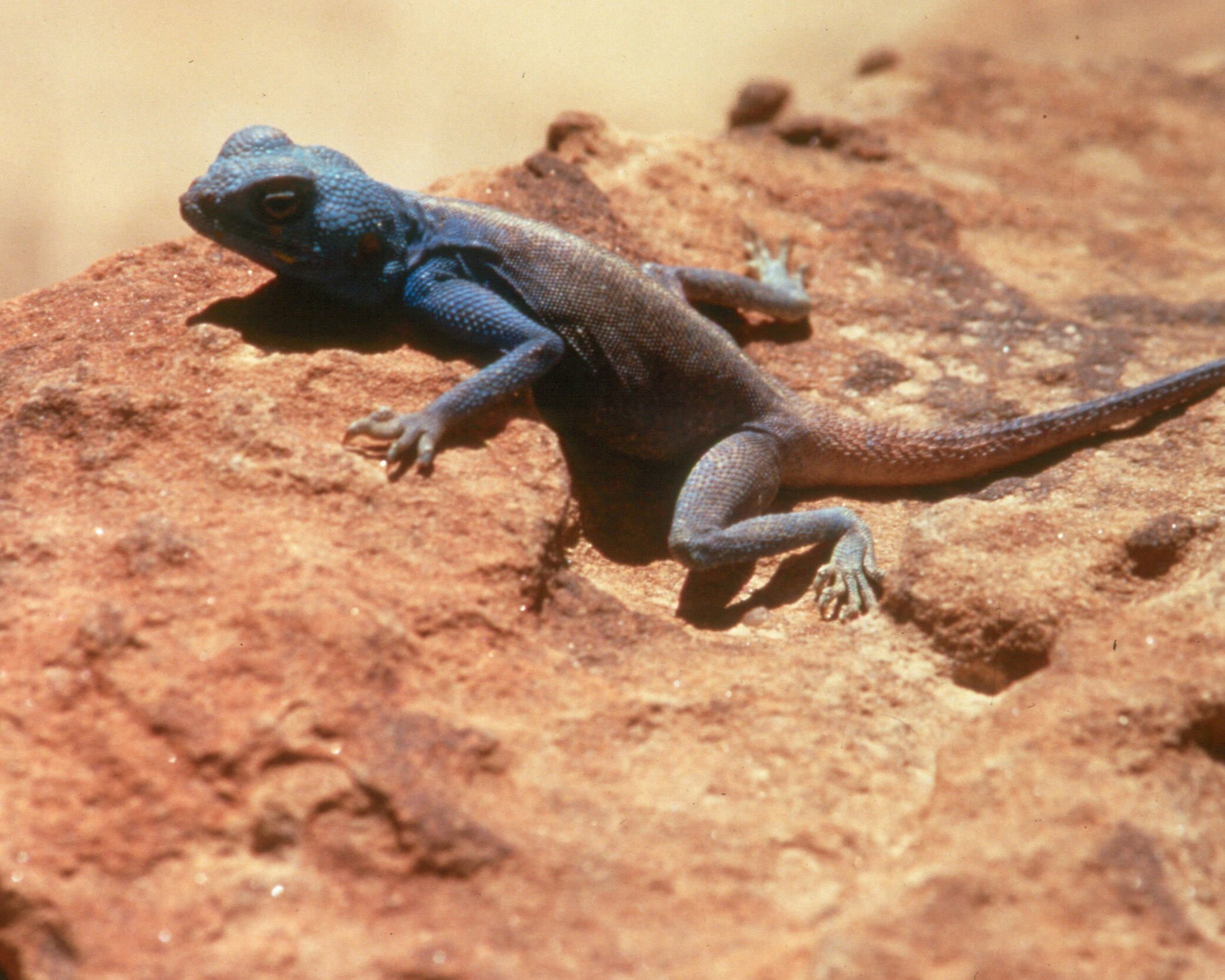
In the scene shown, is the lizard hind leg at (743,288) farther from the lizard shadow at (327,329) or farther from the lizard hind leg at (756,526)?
the lizard shadow at (327,329)

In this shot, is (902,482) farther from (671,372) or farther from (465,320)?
(465,320)

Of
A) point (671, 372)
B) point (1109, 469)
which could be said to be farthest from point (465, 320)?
point (1109, 469)

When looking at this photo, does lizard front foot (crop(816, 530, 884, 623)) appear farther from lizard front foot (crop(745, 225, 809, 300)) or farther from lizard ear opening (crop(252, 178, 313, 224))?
lizard ear opening (crop(252, 178, 313, 224))

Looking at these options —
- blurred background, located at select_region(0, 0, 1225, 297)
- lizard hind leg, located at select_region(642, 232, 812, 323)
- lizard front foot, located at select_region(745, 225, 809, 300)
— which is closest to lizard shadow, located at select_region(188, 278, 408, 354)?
lizard hind leg, located at select_region(642, 232, 812, 323)

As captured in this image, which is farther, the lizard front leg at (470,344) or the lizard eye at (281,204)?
the lizard eye at (281,204)

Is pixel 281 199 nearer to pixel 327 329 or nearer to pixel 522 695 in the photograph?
pixel 327 329

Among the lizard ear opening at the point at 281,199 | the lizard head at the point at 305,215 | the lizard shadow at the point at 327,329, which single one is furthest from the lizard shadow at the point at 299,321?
the lizard ear opening at the point at 281,199

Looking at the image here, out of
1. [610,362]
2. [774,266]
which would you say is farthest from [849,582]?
[774,266]
